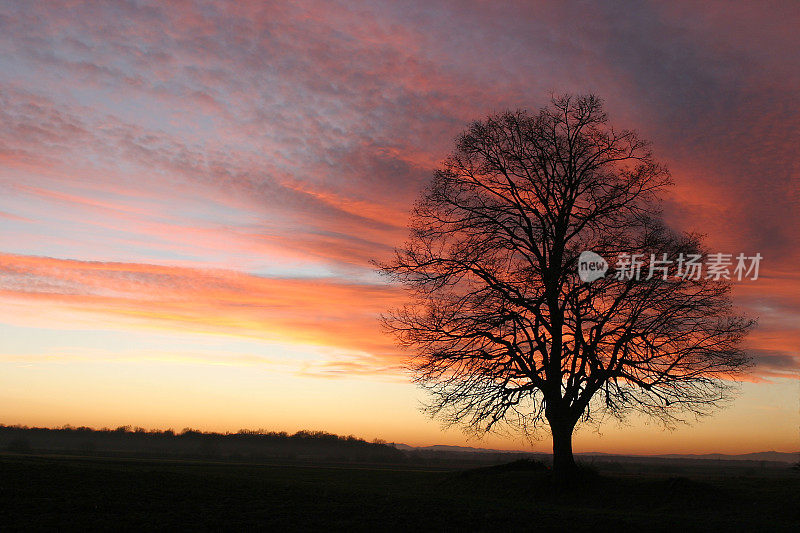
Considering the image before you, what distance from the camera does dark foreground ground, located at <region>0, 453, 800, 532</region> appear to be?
1517 centimetres

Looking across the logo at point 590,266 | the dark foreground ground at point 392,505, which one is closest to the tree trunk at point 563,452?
the dark foreground ground at point 392,505

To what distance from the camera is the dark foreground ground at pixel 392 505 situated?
1517 centimetres

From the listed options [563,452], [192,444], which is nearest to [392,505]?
[563,452]

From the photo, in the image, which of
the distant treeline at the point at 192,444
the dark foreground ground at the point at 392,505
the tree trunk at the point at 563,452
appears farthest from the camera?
the distant treeline at the point at 192,444

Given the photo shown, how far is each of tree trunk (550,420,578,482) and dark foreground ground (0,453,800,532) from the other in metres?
0.54

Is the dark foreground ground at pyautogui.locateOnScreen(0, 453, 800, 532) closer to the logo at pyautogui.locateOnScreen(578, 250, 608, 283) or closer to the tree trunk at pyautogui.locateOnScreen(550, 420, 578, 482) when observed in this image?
the tree trunk at pyautogui.locateOnScreen(550, 420, 578, 482)

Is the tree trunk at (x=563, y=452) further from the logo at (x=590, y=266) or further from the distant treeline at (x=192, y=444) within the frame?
the distant treeline at (x=192, y=444)

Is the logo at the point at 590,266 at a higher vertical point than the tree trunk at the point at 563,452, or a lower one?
higher

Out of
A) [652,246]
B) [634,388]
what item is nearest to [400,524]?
[634,388]

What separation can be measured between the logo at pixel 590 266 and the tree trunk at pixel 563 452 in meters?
5.40

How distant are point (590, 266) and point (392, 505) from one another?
36.5 ft

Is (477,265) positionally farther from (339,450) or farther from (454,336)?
(339,450)

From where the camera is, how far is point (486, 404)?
2283 cm

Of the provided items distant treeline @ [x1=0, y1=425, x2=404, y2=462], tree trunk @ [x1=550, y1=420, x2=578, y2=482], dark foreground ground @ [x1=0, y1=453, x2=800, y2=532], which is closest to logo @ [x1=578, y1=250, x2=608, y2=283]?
tree trunk @ [x1=550, y1=420, x2=578, y2=482]
